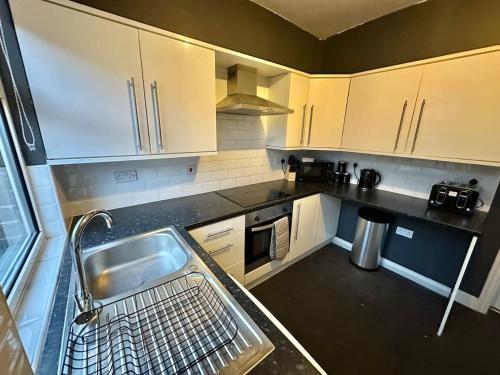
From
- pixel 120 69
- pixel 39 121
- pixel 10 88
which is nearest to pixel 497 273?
pixel 120 69

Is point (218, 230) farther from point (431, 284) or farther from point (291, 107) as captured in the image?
point (431, 284)

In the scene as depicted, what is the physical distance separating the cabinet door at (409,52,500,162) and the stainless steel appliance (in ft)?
3.00

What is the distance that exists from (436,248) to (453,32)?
6.03 ft

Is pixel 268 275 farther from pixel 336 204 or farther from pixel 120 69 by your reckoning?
pixel 120 69

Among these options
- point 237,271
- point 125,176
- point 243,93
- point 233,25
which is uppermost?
point 233,25

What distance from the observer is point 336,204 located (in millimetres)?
2551

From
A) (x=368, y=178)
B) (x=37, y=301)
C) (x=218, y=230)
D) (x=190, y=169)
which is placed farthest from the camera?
(x=368, y=178)

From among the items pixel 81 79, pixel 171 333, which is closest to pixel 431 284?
pixel 171 333

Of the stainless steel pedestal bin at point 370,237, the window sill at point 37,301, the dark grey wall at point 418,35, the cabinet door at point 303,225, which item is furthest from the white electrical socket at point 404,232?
the window sill at point 37,301

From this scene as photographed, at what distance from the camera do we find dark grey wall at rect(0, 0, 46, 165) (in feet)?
2.96

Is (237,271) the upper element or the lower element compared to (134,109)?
lower

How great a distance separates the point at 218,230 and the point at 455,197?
1.89 metres

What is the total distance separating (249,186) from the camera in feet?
7.46

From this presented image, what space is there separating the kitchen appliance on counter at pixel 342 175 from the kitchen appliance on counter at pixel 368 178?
187mm
